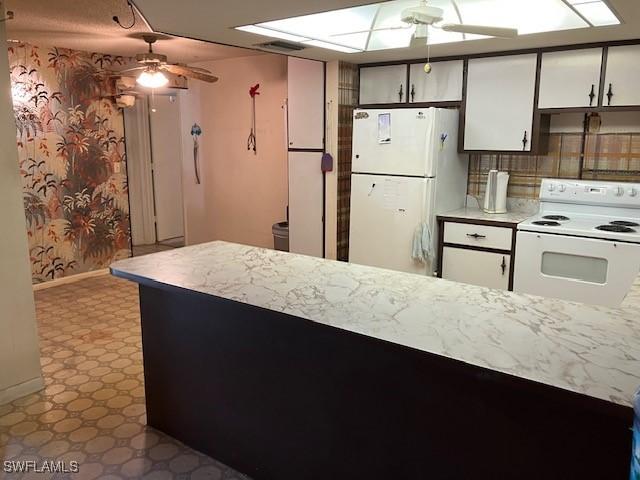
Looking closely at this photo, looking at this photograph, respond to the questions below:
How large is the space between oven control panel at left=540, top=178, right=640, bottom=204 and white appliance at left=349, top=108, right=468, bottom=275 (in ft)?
2.31

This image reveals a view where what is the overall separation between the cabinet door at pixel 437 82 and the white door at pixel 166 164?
3815mm

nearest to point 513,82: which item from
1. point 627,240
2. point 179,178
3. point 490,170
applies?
point 490,170

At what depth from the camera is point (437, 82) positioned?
4.16 m

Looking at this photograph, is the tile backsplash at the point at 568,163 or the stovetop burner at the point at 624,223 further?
the tile backsplash at the point at 568,163

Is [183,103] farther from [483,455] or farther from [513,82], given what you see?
[483,455]

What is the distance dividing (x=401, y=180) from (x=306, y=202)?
1011 mm

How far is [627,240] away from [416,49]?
190cm

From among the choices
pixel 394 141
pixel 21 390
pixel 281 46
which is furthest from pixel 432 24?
pixel 21 390

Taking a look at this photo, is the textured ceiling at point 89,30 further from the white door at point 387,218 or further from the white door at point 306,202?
the white door at point 387,218

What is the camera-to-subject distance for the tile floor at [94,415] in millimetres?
2428

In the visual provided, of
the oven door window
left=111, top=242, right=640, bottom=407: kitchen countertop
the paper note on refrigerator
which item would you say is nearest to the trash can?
the paper note on refrigerator

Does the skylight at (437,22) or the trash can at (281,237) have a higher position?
the skylight at (437,22)

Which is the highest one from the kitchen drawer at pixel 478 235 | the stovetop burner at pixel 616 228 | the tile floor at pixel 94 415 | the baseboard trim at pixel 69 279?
the stovetop burner at pixel 616 228

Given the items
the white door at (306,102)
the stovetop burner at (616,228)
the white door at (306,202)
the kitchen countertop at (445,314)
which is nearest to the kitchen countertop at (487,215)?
the stovetop burner at (616,228)
